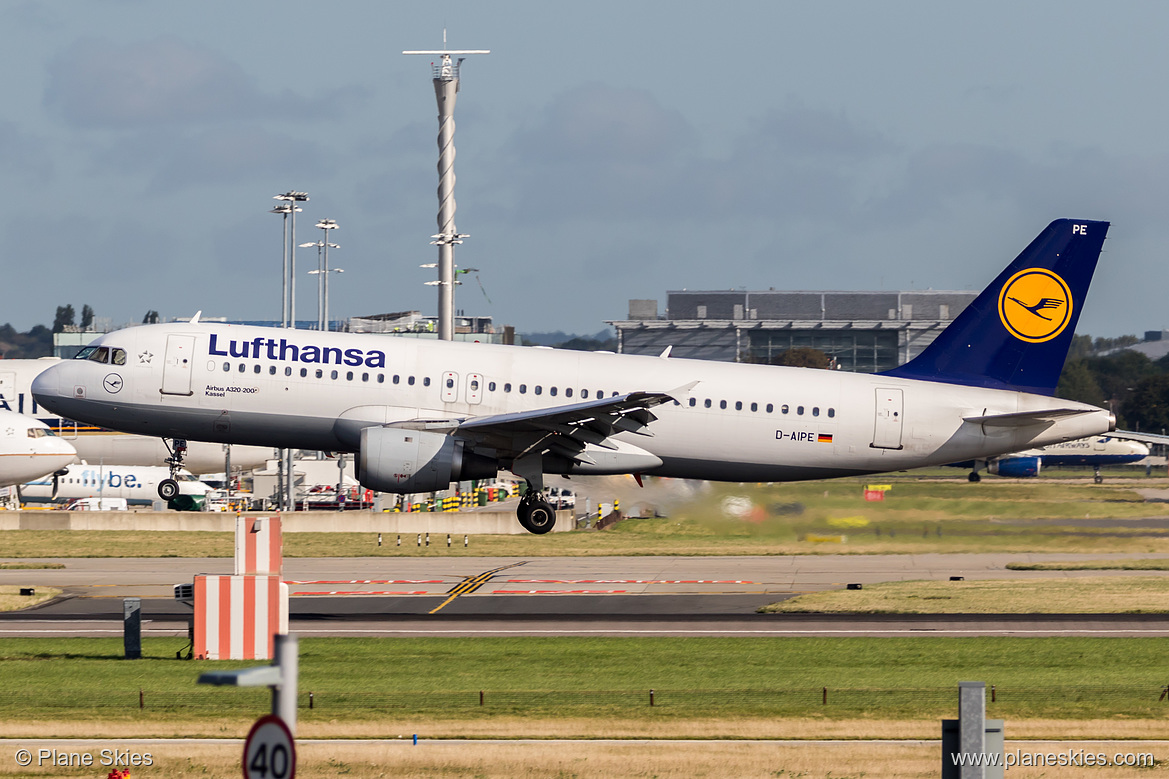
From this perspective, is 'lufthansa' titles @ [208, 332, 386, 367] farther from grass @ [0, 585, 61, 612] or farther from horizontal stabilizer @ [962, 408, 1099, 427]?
horizontal stabilizer @ [962, 408, 1099, 427]

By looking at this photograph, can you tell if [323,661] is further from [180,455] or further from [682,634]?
[180,455]

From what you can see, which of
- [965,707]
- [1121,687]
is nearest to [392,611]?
[1121,687]

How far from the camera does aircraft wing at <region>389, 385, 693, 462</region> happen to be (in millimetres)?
34562

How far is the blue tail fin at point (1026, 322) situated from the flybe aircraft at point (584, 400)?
0.14ft

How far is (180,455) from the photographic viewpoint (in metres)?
41.5

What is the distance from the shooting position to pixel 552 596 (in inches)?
1582

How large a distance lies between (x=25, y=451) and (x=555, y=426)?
145 feet

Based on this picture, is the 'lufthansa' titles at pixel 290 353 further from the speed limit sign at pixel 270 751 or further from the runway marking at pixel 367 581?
the speed limit sign at pixel 270 751

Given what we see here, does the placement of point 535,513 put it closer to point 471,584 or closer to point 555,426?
point 555,426

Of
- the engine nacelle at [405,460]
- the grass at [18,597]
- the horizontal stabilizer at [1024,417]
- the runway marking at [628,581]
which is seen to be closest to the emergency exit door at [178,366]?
the engine nacelle at [405,460]

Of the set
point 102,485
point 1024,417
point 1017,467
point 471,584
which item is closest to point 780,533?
point 1024,417

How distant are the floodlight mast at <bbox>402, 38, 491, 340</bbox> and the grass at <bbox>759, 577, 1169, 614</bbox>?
6196 cm

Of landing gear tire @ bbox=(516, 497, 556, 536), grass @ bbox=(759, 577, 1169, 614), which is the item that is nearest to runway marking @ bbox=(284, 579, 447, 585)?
landing gear tire @ bbox=(516, 497, 556, 536)

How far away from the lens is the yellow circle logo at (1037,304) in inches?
1563
